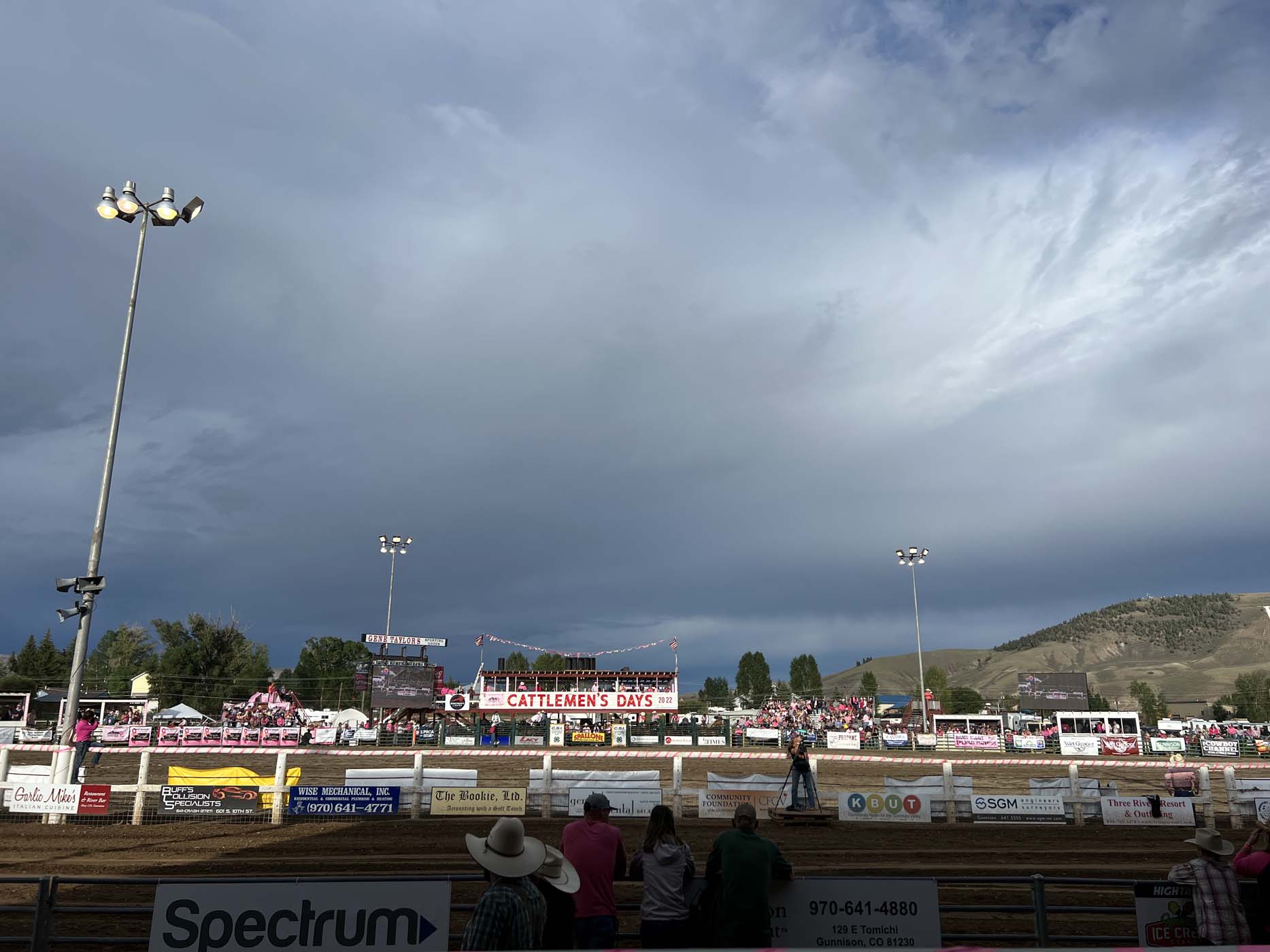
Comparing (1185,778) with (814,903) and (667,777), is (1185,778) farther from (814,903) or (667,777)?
(814,903)

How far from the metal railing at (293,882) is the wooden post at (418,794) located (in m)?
7.93

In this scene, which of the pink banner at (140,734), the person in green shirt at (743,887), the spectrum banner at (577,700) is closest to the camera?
→ the person in green shirt at (743,887)

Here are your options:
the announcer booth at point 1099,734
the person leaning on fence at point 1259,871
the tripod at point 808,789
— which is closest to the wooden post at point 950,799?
the tripod at point 808,789

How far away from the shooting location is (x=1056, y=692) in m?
77.8

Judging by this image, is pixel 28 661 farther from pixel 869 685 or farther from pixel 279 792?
pixel 869 685

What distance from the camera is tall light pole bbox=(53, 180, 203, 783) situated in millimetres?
18688

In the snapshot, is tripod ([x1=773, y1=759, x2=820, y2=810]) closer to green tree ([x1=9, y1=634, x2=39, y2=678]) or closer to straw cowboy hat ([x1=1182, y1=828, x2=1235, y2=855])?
straw cowboy hat ([x1=1182, y1=828, x2=1235, y2=855])

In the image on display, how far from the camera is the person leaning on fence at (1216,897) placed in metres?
6.80

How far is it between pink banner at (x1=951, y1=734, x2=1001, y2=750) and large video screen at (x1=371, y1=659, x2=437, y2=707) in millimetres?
35651

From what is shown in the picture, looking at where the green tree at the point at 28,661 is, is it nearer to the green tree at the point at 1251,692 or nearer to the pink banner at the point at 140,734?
the pink banner at the point at 140,734

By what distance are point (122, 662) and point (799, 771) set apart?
125 m

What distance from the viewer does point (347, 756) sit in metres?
40.9

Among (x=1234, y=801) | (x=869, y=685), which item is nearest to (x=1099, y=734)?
(x=1234, y=801)

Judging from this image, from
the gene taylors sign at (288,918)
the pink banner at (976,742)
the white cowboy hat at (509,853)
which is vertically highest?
the white cowboy hat at (509,853)
